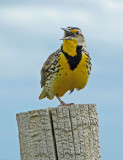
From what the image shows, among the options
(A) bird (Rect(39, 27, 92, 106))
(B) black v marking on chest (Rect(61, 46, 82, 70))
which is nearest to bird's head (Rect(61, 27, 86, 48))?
(A) bird (Rect(39, 27, 92, 106))

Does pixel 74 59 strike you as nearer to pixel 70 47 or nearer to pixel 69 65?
pixel 69 65

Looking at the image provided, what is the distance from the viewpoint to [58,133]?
373 cm

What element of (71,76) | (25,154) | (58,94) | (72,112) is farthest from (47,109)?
(58,94)

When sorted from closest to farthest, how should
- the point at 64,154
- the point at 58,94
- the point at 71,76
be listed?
the point at 64,154, the point at 71,76, the point at 58,94

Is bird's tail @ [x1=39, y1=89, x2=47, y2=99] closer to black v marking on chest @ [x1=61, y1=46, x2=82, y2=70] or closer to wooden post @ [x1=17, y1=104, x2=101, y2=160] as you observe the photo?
black v marking on chest @ [x1=61, y1=46, x2=82, y2=70]

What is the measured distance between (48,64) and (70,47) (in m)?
0.56

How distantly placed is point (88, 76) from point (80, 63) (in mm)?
316

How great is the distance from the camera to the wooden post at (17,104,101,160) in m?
3.73

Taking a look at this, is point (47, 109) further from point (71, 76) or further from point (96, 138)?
point (71, 76)

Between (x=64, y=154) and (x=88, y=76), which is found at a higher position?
(x=88, y=76)

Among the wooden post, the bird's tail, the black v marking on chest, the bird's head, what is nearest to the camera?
the wooden post

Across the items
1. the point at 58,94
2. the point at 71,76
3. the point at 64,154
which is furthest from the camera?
the point at 58,94

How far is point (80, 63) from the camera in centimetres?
624

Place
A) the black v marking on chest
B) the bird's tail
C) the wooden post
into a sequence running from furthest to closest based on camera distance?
the bird's tail
the black v marking on chest
the wooden post
